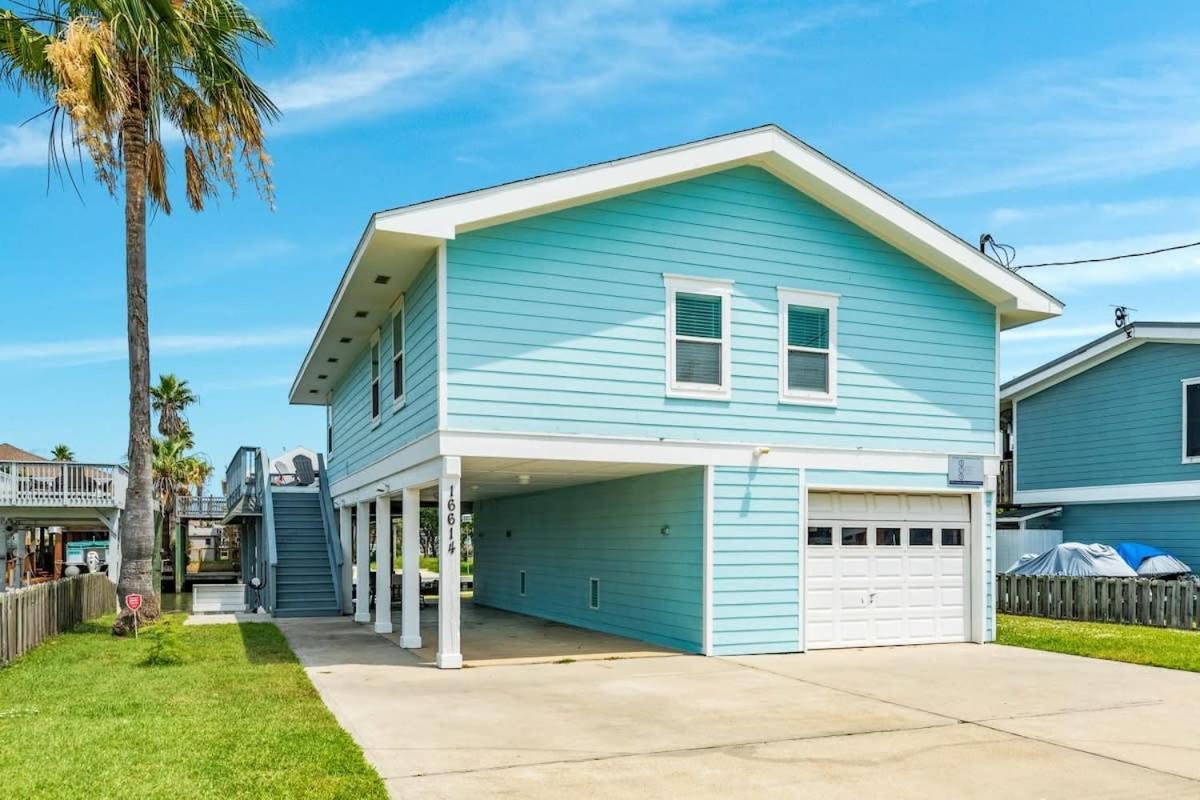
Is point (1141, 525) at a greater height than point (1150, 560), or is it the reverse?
point (1141, 525)

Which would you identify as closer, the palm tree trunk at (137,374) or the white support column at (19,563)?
the palm tree trunk at (137,374)

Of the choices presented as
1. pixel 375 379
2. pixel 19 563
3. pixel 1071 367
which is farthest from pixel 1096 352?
pixel 19 563

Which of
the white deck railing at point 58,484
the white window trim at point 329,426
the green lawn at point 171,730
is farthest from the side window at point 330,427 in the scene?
the green lawn at point 171,730

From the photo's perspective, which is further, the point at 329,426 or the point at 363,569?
the point at 329,426

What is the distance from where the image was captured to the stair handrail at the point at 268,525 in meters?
20.6

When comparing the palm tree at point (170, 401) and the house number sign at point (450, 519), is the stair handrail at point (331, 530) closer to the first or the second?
the house number sign at point (450, 519)

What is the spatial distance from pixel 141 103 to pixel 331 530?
985 centimetres

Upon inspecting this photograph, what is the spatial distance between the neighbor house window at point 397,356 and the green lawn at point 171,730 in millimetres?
4201

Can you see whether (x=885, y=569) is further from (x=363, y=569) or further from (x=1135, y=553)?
(x=363, y=569)

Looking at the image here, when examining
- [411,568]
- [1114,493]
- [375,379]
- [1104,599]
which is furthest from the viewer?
[1114,493]

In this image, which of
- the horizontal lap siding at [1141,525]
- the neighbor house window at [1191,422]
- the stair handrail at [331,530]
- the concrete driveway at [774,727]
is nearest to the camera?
the concrete driveway at [774,727]

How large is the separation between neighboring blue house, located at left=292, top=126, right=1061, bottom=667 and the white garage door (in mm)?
36

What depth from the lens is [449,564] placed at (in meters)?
12.5

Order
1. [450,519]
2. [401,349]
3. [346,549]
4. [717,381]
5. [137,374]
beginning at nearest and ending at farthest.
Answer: [450,519] → [717,381] → [401,349] → [137,374] → [346,549]
